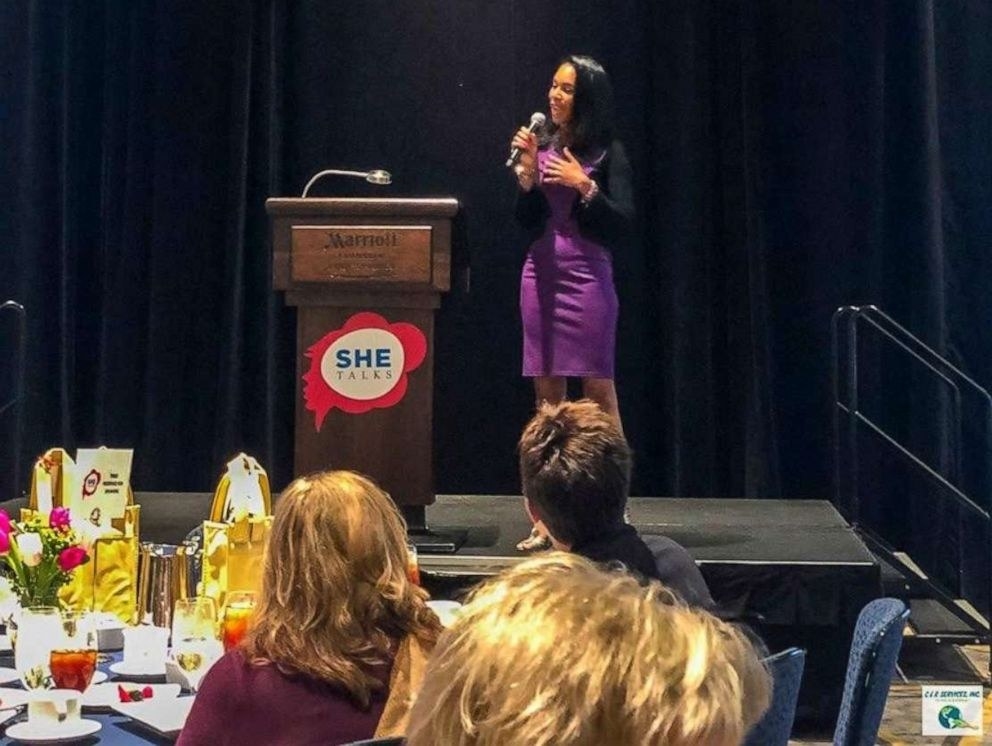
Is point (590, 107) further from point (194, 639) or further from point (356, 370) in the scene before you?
point (194, 639)

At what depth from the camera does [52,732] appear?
1826 mm

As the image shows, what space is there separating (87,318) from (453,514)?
2.09 m

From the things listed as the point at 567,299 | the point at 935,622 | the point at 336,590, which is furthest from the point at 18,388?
the point at 336,590

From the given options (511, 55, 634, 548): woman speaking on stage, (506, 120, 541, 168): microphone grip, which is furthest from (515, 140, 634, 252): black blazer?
(506, 120, 541, 168): microphone grip

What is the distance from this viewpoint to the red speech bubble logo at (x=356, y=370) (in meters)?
3.40

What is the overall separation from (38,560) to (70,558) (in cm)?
5

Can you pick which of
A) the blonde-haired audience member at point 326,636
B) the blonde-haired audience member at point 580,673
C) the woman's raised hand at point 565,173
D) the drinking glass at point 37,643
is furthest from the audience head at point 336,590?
the woman's raised hand at point 565,173

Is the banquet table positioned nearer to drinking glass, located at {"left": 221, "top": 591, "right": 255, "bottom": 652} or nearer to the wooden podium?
Answer: drinking glass, located at {"left": 221, "top": 591, "right": 255, "bottom": 652}

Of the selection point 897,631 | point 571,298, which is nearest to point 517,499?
point 571,298

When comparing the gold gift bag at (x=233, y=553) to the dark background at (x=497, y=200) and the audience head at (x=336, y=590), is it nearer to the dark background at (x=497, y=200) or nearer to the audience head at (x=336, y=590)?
the audience head at (x=336, y=590)

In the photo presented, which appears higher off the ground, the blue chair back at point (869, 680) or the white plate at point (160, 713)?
the blue chair back at point (869, 680)

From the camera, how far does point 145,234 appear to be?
5512mm

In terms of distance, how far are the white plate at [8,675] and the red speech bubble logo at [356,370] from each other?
137 cm

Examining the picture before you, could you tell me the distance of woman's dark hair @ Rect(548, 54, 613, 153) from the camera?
368 centimetres
